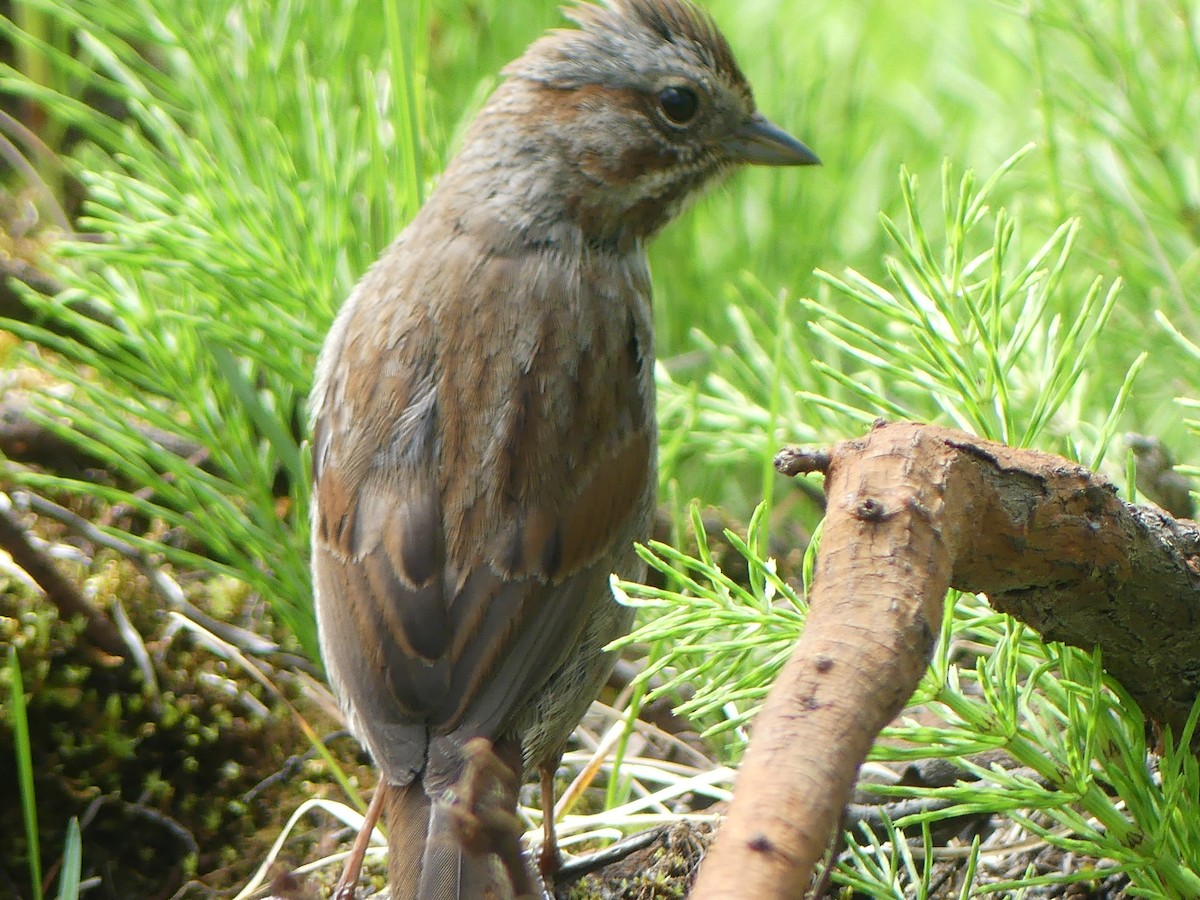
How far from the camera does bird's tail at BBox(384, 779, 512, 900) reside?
227cm

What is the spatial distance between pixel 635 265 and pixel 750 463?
903 mm

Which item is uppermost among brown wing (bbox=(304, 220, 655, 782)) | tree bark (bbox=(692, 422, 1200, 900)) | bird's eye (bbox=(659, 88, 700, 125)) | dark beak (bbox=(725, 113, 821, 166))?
bird's eye (bbox=(659, 88, 700, 125))

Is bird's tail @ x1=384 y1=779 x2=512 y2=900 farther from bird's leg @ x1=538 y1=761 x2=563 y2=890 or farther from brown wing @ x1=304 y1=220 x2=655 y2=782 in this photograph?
bird's leg @ x1=538 y1=761 x2=563 y2=890

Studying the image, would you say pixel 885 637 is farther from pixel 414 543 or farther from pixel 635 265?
pixel 635 265

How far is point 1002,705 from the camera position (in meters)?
1.86

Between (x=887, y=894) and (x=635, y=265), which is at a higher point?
(x=635, y=265)

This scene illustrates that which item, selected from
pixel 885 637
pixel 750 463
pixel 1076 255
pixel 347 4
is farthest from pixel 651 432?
pixel 885 637

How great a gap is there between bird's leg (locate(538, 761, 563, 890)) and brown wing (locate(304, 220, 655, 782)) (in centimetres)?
27

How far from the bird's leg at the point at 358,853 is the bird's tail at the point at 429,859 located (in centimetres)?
19

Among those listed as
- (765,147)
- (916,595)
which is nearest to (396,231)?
(765,147)

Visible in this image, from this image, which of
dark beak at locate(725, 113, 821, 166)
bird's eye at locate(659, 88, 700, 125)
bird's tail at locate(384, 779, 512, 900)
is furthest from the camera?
dark beak at locate(725, 113, 821, 166)

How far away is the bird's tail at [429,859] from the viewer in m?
2.27

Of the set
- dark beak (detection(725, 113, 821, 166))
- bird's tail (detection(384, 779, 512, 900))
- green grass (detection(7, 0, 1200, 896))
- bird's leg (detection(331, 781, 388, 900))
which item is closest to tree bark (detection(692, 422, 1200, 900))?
green grass (detection(7, 0, 1200, 896))

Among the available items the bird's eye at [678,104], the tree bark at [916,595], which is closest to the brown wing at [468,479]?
the bird's eye at [678,104]
